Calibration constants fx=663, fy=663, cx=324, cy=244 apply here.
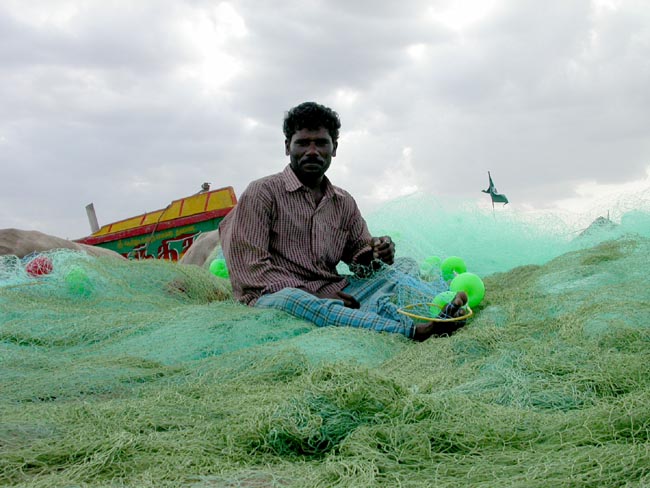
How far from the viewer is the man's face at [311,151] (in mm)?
4117

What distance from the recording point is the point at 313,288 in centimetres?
404

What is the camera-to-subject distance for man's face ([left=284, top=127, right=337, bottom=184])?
4.12 meters

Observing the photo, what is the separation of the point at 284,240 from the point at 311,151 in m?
0.58

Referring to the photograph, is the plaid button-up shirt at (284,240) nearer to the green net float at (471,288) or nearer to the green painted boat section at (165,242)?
the green net float at (471,288)

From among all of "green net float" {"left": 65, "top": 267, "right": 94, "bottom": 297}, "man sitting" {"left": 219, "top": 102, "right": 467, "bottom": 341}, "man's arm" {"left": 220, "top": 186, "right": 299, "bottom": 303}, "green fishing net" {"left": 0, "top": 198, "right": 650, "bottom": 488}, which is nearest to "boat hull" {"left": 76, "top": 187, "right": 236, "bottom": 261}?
"green net float" {"left": 65, "top": 267, "right": 94, "bottom": 297}

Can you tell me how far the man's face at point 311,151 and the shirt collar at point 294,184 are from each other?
0.06 meters

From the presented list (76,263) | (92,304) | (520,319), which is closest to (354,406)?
(520,319)

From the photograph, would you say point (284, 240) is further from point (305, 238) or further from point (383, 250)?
point (383, 250)

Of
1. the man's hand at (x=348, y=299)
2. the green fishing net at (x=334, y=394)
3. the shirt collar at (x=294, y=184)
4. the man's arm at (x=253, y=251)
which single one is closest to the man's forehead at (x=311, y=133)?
the shirt collar at (x=294, y=184)

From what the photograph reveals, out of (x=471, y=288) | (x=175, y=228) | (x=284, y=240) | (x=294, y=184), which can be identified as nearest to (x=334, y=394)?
(x=471, y=288)

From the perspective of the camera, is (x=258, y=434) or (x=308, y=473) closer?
(x=308, y=473)

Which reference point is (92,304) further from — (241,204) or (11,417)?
(11,417)

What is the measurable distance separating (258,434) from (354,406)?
0.86 feet

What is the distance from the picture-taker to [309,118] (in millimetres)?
4098
